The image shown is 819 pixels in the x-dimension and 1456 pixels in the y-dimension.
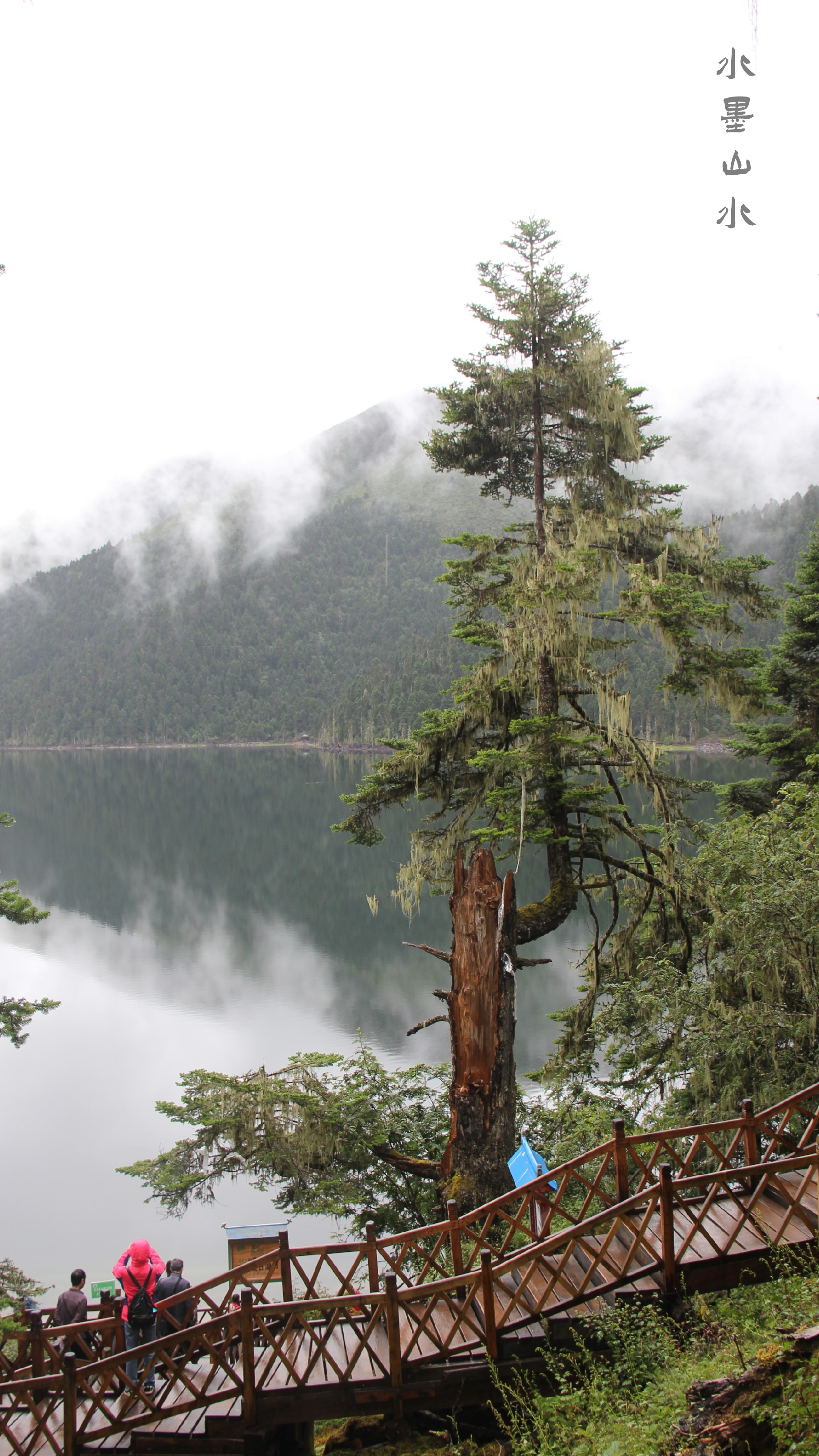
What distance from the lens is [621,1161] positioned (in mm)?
6191

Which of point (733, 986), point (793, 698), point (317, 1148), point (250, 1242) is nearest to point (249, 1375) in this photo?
point (250, 1242)

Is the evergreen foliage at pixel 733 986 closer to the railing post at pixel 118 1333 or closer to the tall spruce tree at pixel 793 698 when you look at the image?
the tall spruce tree at pixel 793 698

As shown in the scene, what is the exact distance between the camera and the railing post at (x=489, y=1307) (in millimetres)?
5789

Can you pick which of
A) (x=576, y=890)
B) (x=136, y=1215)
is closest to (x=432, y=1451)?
(x=576, y=890)

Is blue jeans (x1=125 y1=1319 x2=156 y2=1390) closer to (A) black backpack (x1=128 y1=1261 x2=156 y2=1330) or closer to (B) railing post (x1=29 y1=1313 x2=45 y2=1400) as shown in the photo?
(A) black backpack (x1=128 y1=1261 x2=156 y2=1330)

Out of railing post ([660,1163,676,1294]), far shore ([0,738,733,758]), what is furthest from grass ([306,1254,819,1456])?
far shore ([0,738,733,758])

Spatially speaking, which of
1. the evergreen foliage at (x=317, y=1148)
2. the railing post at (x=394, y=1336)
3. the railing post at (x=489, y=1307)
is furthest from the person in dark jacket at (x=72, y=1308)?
the evergreen foliage at (x=317, y=1148)

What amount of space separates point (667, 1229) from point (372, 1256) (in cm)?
212

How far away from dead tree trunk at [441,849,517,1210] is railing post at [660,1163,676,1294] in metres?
2.95

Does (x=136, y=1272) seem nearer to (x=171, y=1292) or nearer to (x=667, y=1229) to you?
(x=171, y=1292)

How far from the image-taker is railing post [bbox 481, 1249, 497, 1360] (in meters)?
5.79

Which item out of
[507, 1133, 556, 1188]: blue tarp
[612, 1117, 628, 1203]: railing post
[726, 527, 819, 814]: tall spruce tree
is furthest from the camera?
[726, 527, 819, 814]: tall spruce tree

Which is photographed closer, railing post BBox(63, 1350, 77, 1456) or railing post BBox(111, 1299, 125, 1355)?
railing post BBox(63, 1350, 77, 1456)

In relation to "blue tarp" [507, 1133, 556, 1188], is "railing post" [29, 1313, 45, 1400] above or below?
below
